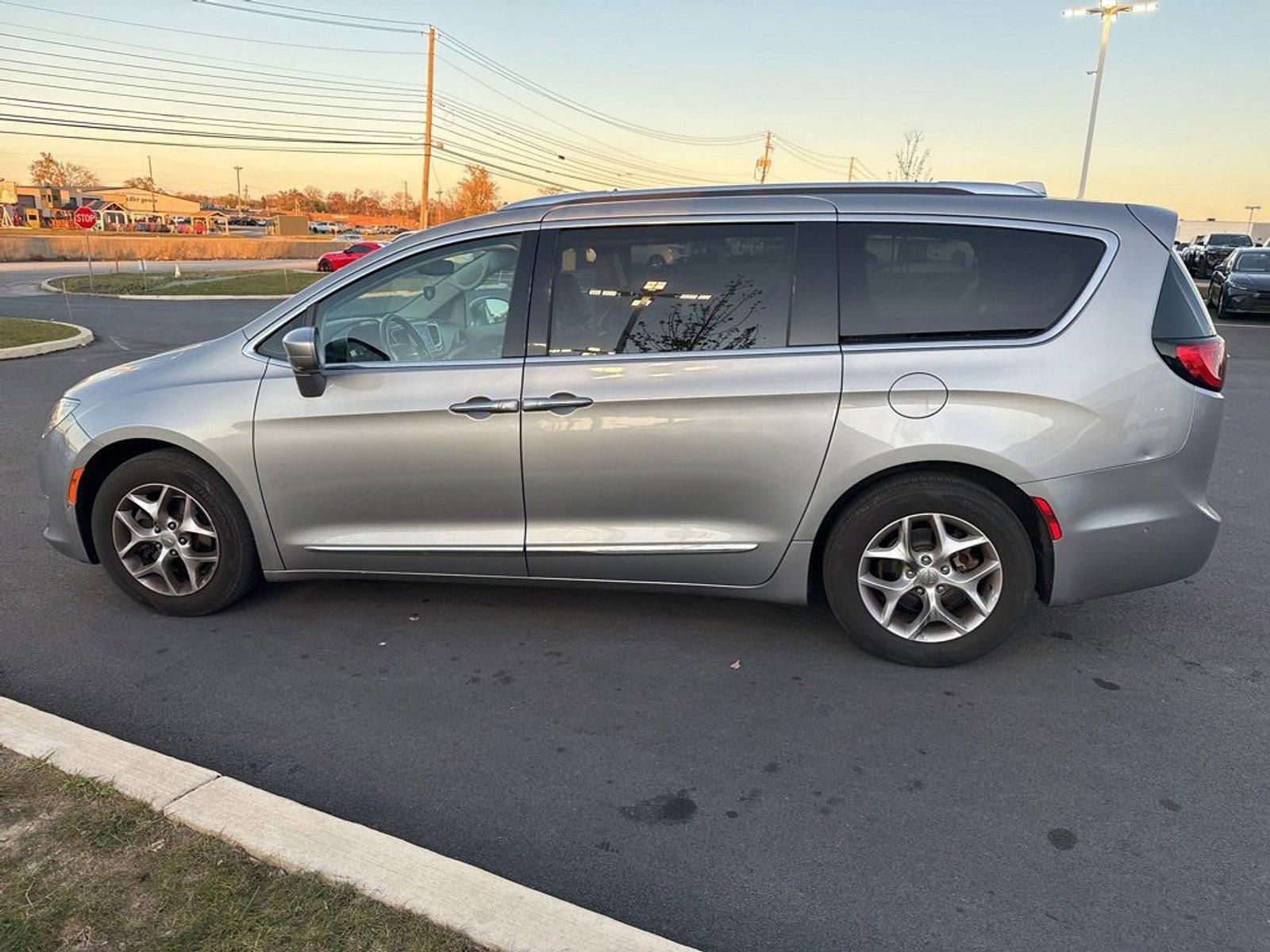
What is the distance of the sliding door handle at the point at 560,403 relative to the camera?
3.68m

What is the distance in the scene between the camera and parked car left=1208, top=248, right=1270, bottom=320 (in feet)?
61.7

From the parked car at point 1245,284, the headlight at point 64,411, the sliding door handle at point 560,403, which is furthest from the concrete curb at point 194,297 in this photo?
the sliding door handle at point 560,403

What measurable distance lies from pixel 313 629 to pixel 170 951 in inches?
81.1

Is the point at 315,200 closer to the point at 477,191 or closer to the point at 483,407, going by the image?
the point at 477,191

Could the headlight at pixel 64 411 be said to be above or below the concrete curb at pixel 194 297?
above

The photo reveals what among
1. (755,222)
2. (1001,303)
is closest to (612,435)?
(755,222)

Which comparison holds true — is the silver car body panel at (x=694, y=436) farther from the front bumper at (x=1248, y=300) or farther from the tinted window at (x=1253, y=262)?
the tinted window at (x=1253, y=262)

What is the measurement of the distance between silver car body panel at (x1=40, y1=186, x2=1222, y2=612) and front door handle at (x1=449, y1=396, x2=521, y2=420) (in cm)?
3

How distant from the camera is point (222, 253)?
5212cm

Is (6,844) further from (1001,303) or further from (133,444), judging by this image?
(1001,303)

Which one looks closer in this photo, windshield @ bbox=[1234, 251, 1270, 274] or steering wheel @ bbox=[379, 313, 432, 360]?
steering wheel @ bbox=[379, 313, 432, 360]

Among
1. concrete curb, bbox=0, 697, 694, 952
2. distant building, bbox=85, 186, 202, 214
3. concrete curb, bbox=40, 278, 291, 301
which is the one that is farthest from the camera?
distant building, bbox=85, 186, 202, 214

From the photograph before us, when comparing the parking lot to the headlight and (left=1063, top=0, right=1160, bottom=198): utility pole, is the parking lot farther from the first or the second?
(left=1063, top=0, right=1160, bottom=198): utility pole

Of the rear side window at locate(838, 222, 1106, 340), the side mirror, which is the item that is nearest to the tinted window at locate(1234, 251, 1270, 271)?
the rear side window at locate(838, 222, 1106, 340)
